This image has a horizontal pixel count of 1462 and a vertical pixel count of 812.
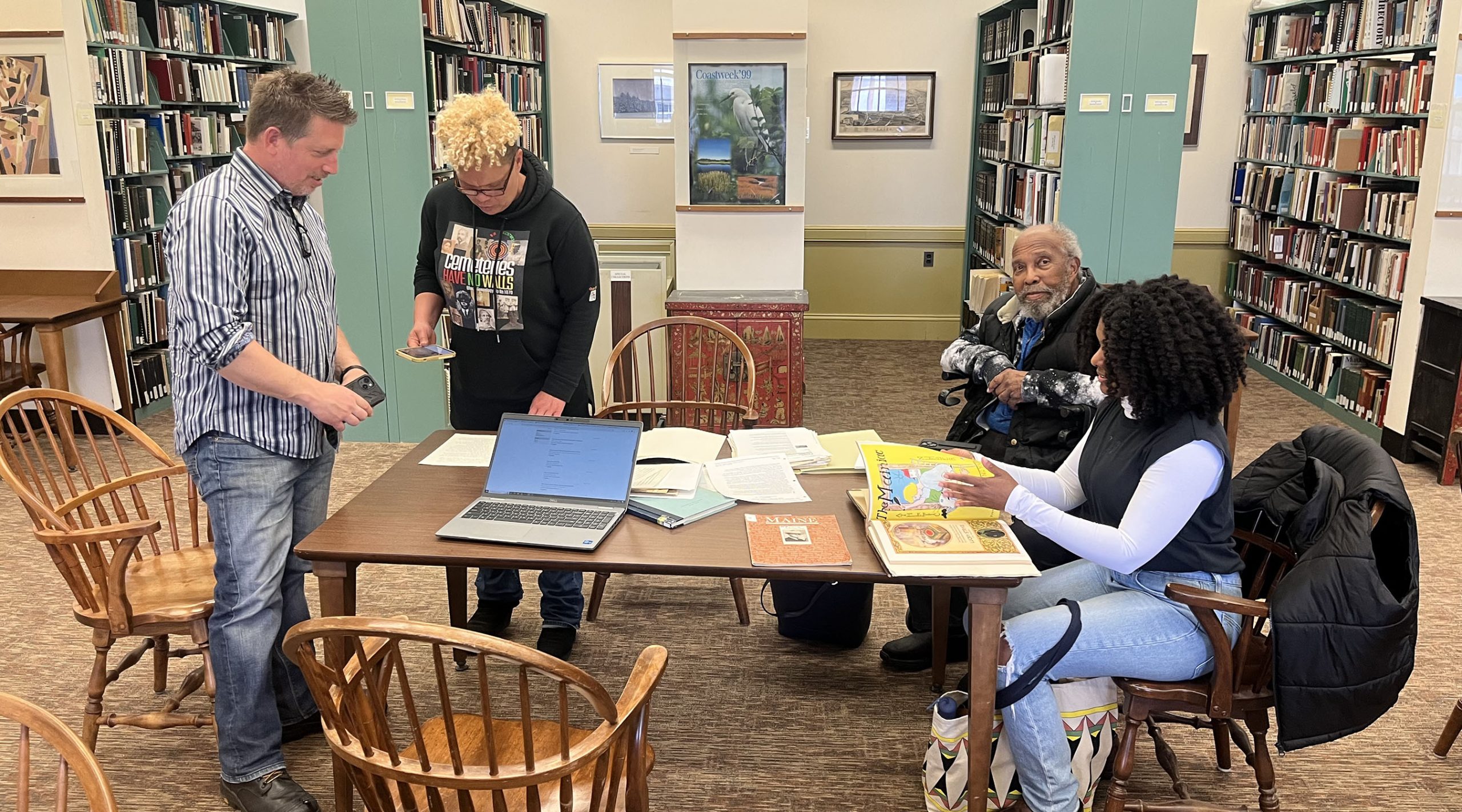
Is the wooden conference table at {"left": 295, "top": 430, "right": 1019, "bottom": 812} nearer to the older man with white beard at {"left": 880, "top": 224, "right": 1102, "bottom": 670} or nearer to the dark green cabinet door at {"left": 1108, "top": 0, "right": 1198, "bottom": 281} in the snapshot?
the older man with white beard at {"left": 880, "top": 224, "right": 1102, "bottom": 670}

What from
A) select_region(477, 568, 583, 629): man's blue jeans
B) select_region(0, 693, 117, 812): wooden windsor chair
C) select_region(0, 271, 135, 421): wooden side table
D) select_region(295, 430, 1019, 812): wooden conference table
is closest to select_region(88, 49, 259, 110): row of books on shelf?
select_region(0, 271, 135, 421): wooden side table

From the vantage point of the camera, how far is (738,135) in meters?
5.06

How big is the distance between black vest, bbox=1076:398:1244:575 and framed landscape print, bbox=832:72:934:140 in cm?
561

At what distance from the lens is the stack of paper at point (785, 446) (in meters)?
2.56

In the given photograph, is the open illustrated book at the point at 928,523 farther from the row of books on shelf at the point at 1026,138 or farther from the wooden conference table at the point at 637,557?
the row of books on shelf at the point at 1026,138

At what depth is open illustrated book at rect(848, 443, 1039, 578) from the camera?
6.52 feet

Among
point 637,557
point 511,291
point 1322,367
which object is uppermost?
point 511,291

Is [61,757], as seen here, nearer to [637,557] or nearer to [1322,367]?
[637,557]

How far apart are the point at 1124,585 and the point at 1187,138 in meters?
5.85

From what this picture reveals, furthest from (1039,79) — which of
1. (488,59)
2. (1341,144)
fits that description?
(488,59)

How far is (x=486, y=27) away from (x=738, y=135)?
2401mm

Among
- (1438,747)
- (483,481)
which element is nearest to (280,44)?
(483,481)

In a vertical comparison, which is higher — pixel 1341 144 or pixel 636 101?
pixel 636 101

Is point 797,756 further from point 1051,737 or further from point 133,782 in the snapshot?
point 133,782
